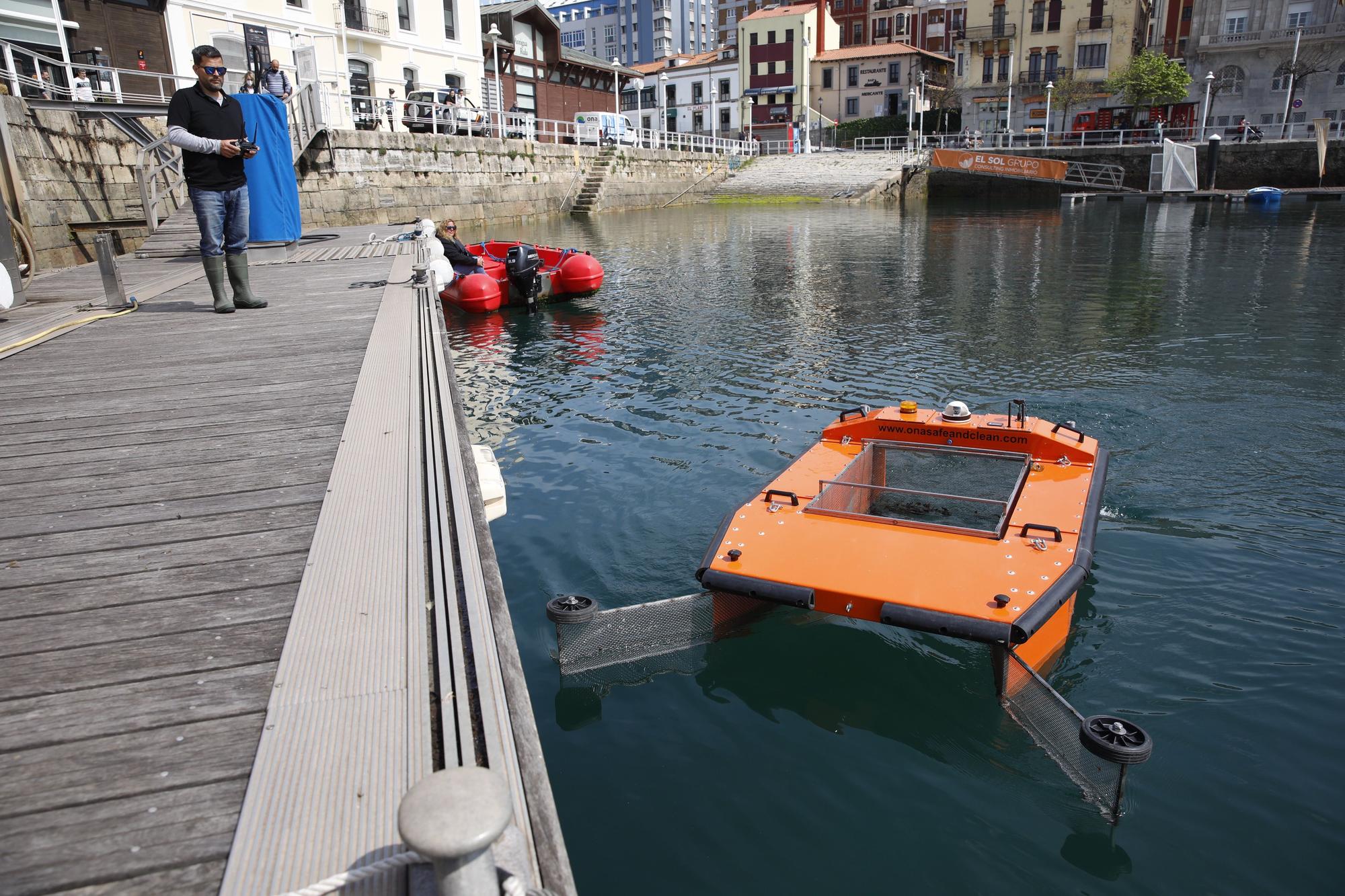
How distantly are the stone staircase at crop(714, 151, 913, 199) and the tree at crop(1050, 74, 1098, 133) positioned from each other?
15026 mm

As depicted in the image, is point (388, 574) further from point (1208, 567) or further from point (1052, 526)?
point (1208, 567)

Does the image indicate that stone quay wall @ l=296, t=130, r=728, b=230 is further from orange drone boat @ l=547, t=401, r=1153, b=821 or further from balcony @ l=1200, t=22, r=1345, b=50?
balcony @ l=1200, t=22, r=1345, b=50

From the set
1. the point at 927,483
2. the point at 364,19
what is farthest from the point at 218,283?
the point at 364,19

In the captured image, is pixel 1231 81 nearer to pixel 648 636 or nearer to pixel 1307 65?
pixel 1307 65

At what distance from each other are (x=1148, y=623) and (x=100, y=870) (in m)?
5.13

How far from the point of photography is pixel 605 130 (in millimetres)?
43219

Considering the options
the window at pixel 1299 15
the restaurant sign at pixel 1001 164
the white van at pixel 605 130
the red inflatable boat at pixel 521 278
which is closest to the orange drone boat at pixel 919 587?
the red inflatable boat at pixel 521 278

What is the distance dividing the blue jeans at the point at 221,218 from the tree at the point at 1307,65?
62.8m

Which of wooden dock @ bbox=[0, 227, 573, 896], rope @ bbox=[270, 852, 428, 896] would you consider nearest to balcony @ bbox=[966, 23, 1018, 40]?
wooden dock @ bbox=[0, 227, 573, 896]

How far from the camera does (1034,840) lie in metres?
3.51

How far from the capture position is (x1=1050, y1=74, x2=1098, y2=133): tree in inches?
2222

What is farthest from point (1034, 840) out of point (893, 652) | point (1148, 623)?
point (1148, 623)

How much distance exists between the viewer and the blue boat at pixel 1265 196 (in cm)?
3666

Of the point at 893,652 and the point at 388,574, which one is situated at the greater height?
the point at 388,574
